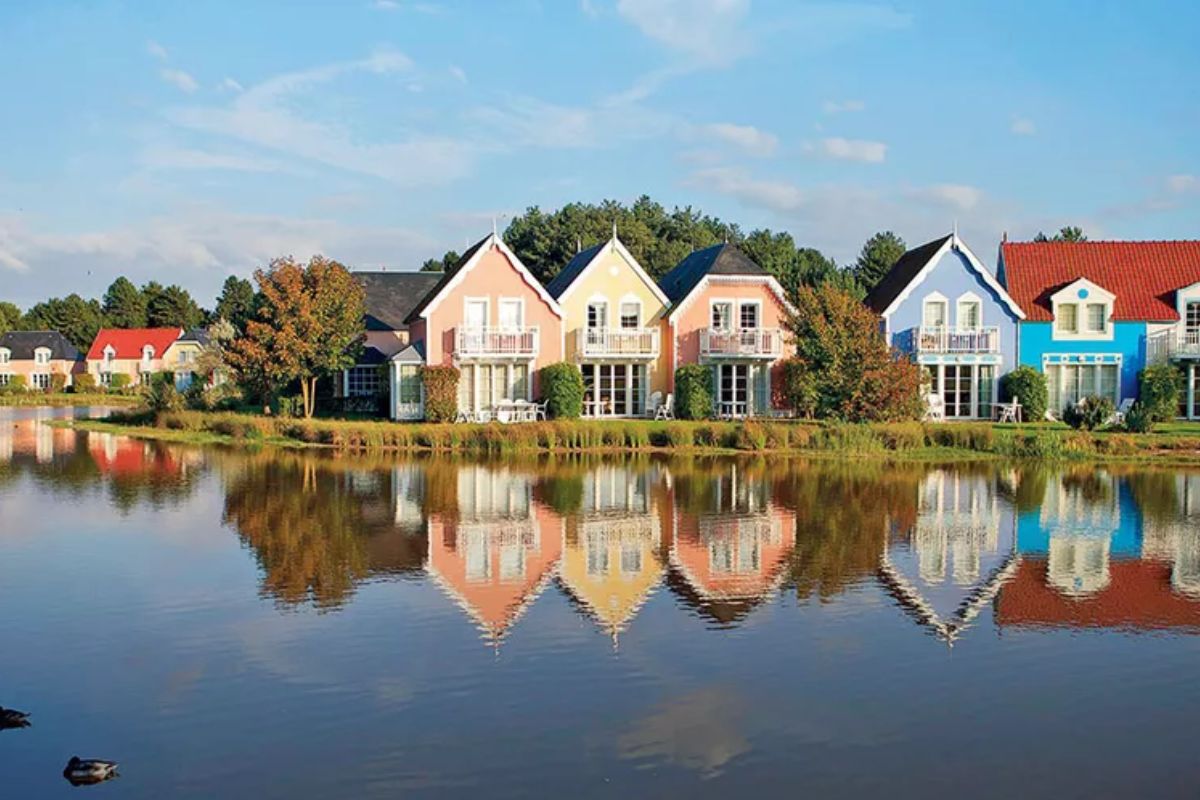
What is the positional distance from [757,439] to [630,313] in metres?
10.4

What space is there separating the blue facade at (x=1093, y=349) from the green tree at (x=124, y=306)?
94.9 metres

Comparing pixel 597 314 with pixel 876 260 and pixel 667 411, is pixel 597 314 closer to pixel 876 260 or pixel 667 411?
pixel 667 411

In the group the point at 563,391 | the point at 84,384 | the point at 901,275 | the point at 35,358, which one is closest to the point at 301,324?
the point at 563,391

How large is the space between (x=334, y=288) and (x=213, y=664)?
96.6ft

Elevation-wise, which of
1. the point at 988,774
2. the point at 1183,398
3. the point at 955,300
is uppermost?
the point at 955,300

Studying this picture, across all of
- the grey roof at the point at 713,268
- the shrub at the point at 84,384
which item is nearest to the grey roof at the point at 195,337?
the shrub at the point at 84,384

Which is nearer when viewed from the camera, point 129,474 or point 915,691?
point 915,691

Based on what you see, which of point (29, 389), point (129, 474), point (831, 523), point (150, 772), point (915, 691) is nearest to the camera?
point (150, 772)

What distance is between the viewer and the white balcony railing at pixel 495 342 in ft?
127

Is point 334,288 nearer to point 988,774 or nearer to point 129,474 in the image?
point 129,474

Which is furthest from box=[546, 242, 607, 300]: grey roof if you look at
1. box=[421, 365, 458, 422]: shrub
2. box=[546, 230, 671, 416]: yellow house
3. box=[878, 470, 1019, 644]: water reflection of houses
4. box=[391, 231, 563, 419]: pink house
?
box=[878, 470, 1019, 644]: water reflection of houses

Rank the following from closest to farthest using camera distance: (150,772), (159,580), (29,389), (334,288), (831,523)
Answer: (150,772), (159,580), (831,523), (334,288), (29,389)

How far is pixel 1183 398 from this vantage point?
131 feet

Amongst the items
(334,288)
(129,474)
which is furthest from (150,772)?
(334,288)
